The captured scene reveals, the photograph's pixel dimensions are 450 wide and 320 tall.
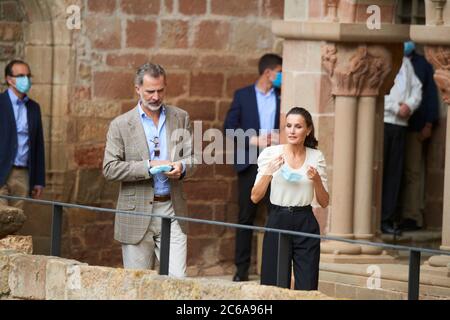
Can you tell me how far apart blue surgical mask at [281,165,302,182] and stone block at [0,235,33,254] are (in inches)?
73.3

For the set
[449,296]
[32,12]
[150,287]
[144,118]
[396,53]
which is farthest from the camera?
[32,12]

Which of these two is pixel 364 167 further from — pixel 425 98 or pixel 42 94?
pixel 42 94

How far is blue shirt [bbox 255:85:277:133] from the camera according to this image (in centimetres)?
1566

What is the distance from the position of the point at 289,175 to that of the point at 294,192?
5.1 inches

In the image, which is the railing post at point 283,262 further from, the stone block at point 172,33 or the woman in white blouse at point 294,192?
the stone block at point 172,33

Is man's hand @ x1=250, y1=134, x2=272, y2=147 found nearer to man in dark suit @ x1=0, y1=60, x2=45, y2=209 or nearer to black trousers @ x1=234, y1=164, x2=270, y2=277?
black trousers @ x1=234, y1=164, x2=270, y2=277

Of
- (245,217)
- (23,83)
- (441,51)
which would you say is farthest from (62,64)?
(441,51)

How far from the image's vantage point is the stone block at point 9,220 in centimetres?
1209

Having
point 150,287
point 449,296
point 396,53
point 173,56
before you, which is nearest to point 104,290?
point 150,287

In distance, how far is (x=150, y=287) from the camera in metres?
11.0

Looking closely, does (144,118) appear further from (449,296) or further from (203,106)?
(203,106)

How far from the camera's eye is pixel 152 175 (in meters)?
11.7

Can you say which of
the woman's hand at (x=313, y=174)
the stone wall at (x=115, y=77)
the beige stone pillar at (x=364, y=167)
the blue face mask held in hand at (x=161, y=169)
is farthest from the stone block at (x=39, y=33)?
the woman's hand at (x=313, y=174)

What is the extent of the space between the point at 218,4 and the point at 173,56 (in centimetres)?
62
